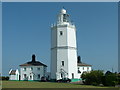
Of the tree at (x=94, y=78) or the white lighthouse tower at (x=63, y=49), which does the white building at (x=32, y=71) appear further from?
the tree at (x=94, y=78)

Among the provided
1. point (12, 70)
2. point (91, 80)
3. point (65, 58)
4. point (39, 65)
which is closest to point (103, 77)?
point (91, 80)

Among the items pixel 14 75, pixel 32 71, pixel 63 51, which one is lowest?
pixel 14 75

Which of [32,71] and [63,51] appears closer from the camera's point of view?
[63,51]

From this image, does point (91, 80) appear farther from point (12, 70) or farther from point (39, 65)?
point (12, 70)

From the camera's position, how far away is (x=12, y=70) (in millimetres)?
49344

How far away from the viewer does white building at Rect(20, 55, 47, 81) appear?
45.0 metres

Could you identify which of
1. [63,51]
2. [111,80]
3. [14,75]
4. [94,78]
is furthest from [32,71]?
[111,80]

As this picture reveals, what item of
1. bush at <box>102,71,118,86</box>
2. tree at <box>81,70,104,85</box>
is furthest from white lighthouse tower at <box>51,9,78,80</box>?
bush at <box>102,71,118,86</box>

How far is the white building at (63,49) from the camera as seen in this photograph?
3916cm

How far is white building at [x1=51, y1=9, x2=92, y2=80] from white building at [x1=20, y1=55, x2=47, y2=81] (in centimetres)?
523

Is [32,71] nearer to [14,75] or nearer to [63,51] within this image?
[14,75]

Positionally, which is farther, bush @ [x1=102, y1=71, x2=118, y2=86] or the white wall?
the white wall

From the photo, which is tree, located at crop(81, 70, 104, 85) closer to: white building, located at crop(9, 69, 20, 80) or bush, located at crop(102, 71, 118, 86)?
bush, located at crop(102, 71, 118, 86)

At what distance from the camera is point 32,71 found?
45.5m
